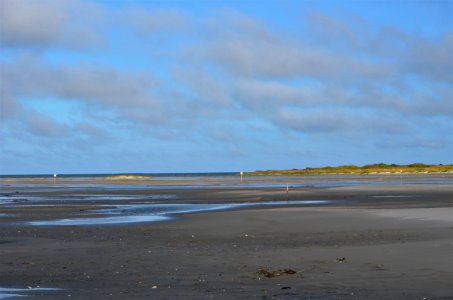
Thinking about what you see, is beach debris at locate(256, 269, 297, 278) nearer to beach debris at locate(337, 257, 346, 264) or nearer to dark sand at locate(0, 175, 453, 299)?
Result: dark sand at locate(0, 175, 453, 299)

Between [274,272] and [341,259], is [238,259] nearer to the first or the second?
[341,259]

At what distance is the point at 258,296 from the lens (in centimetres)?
1107

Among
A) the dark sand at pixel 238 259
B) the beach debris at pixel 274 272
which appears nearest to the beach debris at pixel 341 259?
the dark sand at pixel 238 259

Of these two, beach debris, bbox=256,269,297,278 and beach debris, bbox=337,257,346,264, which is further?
beach debris, bbox=337,257,346,264

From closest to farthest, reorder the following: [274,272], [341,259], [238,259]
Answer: [274,272] → [341,259] → [238,259]

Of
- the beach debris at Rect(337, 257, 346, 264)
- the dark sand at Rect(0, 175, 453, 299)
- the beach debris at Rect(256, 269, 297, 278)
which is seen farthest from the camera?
the beach debris at Rect(337, 257, 346, 264)

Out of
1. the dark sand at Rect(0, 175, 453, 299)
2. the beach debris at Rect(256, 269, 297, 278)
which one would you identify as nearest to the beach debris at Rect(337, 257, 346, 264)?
the dark sand at Rect(0, 175, 453, 299)

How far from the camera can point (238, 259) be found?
15.6 m

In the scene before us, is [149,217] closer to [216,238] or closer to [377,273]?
[216,238]

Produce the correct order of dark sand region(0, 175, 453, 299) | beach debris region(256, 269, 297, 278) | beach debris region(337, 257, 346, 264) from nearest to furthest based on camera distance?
dark sand region(0, 175, 453, 299), beach debris region(256, 269, 297, 278), beach debris region(337, 257, 346, 264)

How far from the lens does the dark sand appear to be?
11.7 meters

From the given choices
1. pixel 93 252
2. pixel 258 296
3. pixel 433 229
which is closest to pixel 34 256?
pixel 93 252

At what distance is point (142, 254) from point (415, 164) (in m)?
161

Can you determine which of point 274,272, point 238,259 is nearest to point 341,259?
point 238,259
